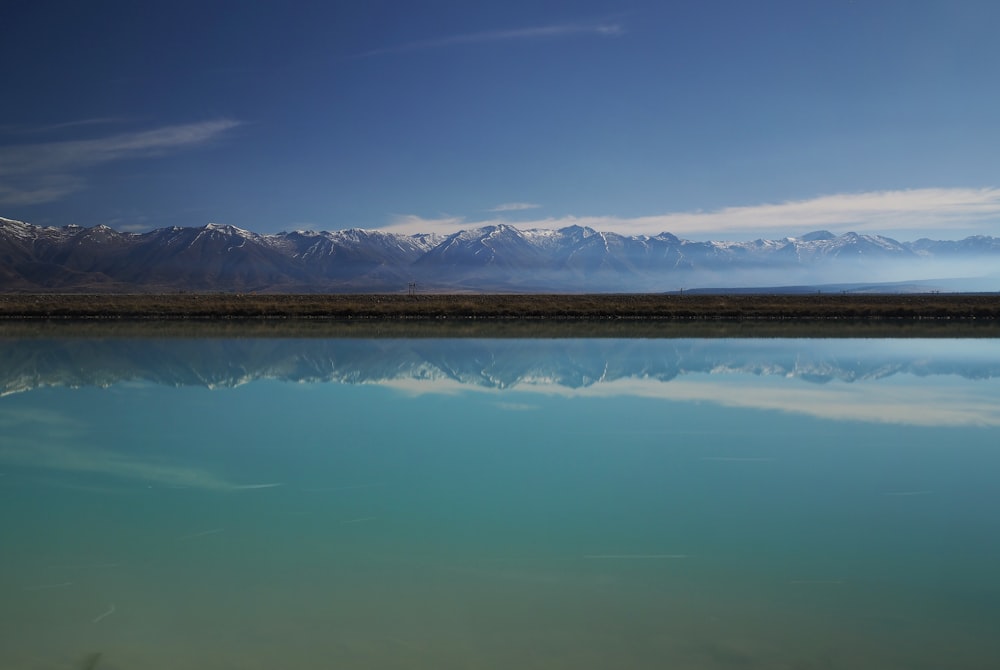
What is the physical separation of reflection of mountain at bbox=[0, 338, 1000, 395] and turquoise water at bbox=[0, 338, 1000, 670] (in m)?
2.87

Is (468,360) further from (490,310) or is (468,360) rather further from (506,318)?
(490,310)

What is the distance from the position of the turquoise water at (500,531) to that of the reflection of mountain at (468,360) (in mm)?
2870

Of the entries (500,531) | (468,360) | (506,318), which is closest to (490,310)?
(506,318)

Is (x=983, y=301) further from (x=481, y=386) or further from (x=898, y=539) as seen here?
(x=898, y=539)

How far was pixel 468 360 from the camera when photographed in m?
20.9

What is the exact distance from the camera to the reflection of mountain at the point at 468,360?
1758cm

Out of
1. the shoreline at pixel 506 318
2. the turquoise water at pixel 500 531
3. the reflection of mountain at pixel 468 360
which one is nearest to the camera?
the turquoise water at pixel 500 531

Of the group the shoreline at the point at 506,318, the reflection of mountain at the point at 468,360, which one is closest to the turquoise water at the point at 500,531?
the reflection of mountain at the point at 468,360

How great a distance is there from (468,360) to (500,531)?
46.1 feet

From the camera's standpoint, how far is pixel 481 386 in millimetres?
15992

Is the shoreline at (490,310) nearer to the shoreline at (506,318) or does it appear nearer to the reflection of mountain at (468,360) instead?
the shoreline at (506,318)

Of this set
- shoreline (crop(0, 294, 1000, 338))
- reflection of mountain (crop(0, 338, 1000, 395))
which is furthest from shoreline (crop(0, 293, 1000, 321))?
reflection of mountain (crop(0, 338, 1000, 395))

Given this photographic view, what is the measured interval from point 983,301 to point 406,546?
173 ft

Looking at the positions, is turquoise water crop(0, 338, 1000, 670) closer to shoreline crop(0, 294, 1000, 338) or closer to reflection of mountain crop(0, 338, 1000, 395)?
reflection of mountain crop(0, 338, 1000, 395)
